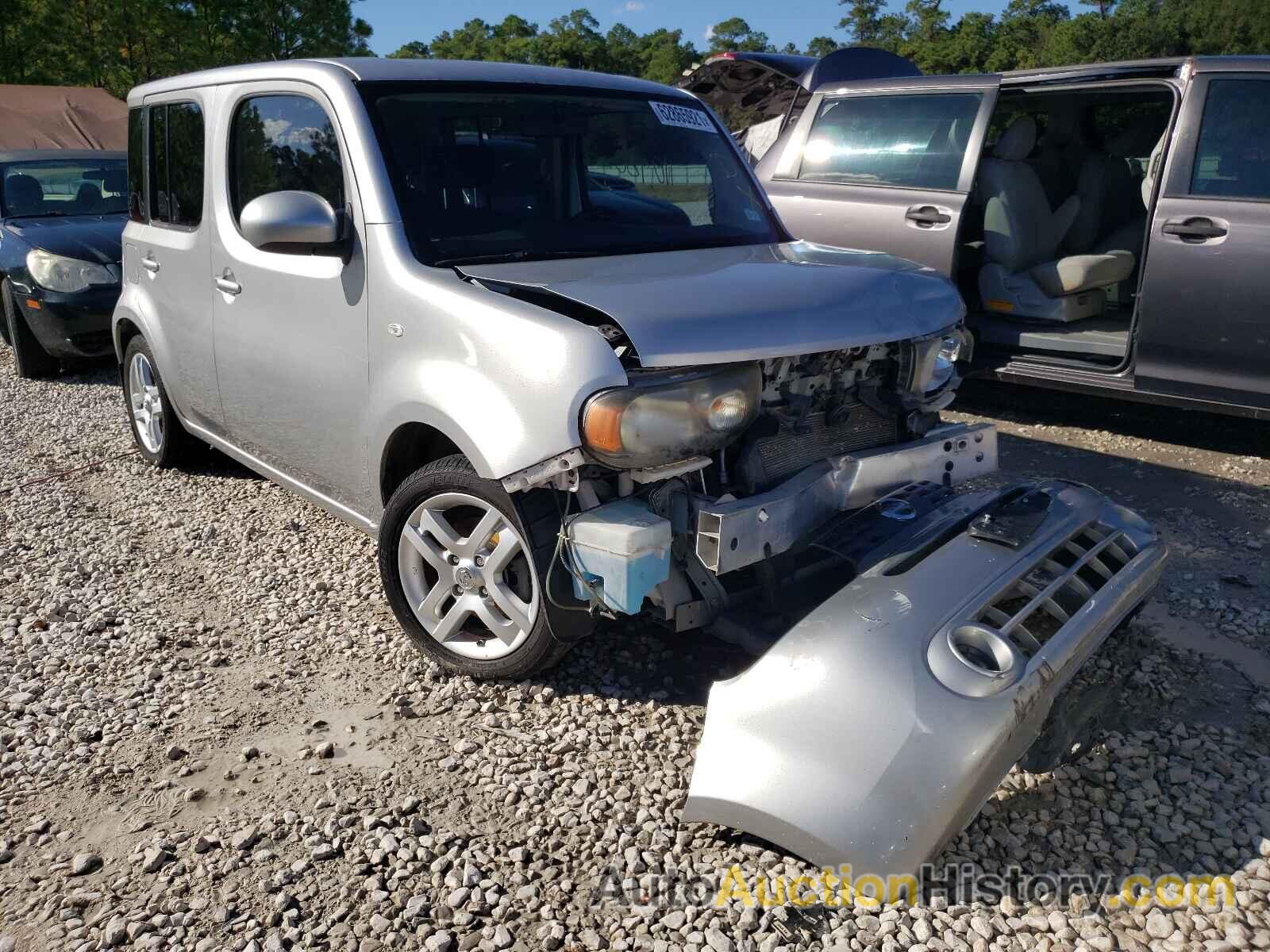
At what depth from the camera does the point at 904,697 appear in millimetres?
2238

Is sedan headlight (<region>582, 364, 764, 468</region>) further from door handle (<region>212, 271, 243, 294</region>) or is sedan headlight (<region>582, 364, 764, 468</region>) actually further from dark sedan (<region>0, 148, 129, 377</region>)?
dark sedan (<region>0, 148, 129, 377</region>)

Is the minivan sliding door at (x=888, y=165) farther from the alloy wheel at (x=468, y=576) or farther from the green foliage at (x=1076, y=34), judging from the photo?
the green foliage at (x=1076, y=34)

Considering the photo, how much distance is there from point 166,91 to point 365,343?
2.28 metres

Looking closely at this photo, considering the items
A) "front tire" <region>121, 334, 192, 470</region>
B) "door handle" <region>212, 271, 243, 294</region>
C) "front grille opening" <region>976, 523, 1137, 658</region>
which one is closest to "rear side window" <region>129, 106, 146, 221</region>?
"front tire" <region>121, 334, 192, 470</region>

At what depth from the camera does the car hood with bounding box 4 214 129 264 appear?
301 inches

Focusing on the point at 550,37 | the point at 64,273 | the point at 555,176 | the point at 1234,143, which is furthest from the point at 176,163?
the point at 550,37

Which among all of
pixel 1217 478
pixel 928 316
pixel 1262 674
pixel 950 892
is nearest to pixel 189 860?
pixel 950 892

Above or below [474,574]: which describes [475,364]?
above

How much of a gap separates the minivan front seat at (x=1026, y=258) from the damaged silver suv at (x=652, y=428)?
267 cm

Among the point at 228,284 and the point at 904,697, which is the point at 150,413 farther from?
the point at 904,697

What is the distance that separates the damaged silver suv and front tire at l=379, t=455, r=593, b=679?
0.4 inches

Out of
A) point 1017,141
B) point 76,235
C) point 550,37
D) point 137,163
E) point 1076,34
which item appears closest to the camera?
point 137,163

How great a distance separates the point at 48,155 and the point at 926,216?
24.2 feet

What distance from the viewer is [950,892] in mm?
2334
